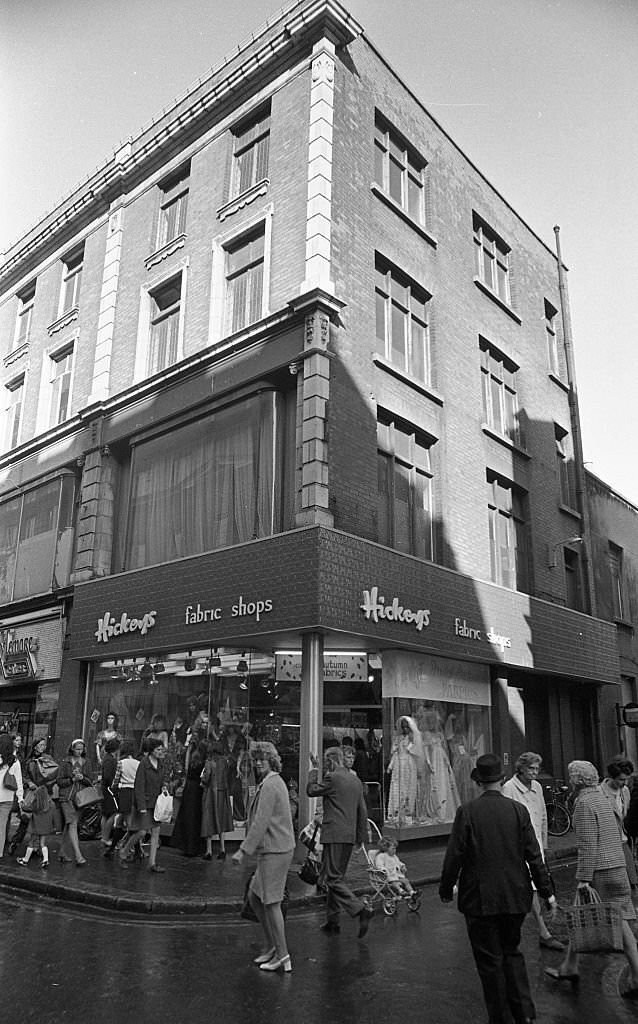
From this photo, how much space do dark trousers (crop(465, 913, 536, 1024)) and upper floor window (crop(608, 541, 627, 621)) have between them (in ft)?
64.4

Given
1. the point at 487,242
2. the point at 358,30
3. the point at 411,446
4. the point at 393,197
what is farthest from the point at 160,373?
the point at 487,242

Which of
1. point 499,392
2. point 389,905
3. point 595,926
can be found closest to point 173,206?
point 499,392

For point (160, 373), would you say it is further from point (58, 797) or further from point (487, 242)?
point (487, 242)

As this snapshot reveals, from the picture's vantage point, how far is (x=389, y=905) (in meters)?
9.00

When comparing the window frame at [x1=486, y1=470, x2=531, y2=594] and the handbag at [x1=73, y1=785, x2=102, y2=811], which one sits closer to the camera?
the handbag at [x1=73, y1=785, x2=102, y2=811]

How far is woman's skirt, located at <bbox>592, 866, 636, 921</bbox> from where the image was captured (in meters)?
6.21

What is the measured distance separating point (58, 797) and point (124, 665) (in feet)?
15.7

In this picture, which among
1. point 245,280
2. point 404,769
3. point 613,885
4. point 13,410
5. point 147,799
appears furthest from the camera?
point 13,410

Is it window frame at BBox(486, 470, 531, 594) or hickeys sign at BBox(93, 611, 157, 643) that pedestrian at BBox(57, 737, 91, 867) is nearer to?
hickeys sign at BBox(93, 611, 157, 643)

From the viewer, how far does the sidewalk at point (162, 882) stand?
912cm

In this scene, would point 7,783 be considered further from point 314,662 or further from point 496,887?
point 496,887

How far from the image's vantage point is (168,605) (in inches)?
593

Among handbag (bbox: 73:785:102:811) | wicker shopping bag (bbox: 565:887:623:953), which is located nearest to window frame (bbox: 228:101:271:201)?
handbag (bbox: 73:785:102:811)

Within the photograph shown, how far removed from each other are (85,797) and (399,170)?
1483 centimetres
